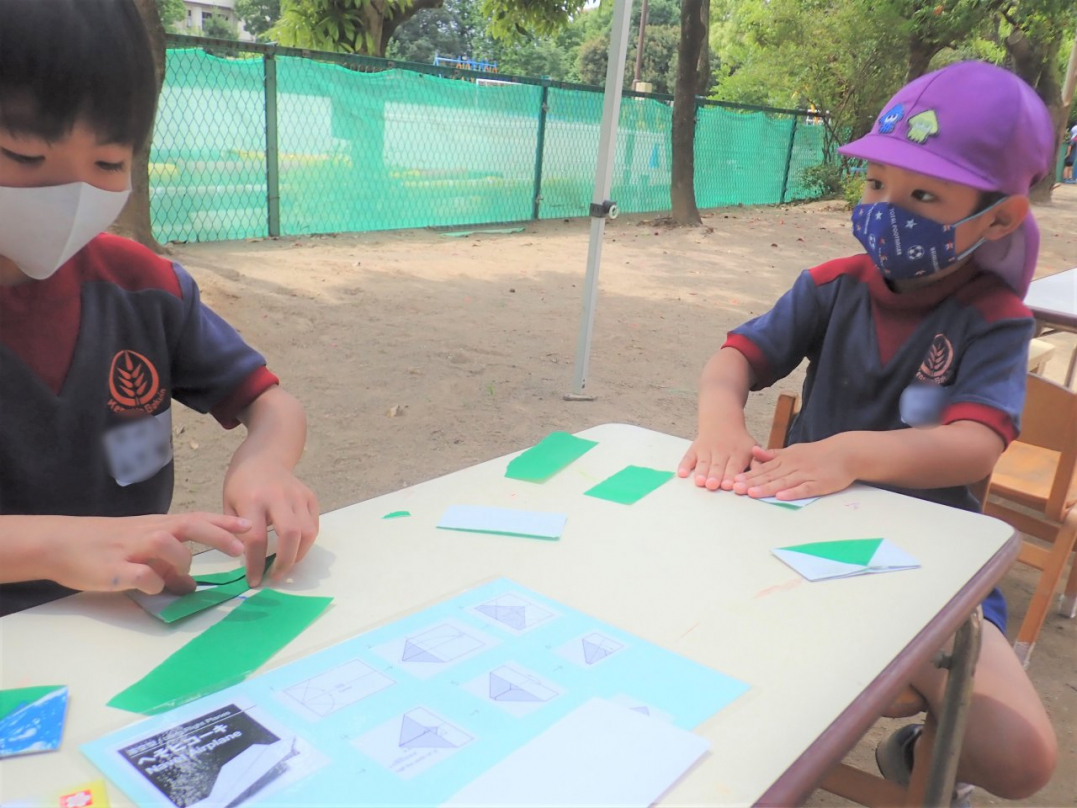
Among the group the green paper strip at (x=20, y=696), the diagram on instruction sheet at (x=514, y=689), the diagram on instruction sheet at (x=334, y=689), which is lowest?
the green paper strip at (x=20, y=696)

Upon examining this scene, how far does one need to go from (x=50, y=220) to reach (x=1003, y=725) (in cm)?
152

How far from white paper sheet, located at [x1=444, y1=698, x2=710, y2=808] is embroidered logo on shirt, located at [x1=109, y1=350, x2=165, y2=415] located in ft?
2.91

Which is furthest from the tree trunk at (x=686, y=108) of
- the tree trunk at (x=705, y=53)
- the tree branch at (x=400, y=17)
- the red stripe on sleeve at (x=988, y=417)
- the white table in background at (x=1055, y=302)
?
the red stripe on sleeve at (x=988, y=417)

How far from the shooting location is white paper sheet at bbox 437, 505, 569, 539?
3.78 ft

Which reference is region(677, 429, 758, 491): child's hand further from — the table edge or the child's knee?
the child's knee

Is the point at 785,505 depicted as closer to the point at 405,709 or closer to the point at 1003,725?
the point at 1003,725

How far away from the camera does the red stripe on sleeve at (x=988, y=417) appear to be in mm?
1533

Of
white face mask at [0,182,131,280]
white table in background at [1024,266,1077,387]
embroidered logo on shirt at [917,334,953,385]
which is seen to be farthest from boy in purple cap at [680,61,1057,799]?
white table in background at [1024,266,1077,387]

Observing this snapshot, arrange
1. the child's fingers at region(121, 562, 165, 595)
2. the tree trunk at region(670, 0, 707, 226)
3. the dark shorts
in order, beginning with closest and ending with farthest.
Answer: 1. the child's fingers at region(121, 562, 165, 595)
2. the dark shorts
3. the tree trunk at region(670, 0, 707, 226)

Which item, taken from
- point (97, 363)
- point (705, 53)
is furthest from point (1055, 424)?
point (705, 53)

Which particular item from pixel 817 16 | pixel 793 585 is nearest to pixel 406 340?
pixel 793 585

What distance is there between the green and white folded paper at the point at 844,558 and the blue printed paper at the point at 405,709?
307 millimetres

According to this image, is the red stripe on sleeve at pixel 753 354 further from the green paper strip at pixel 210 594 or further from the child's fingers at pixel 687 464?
the green paper strip at pixel 210 594

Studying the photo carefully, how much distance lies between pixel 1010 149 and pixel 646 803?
4.64 ft
